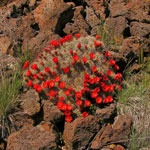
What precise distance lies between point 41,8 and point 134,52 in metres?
2.64

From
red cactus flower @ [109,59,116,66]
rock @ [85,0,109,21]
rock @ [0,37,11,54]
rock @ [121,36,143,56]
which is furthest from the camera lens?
rock @ [85,0,109,21]

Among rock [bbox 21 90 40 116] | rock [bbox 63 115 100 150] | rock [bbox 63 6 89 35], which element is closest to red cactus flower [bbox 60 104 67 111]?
rock [bbox 63 115 100 150]

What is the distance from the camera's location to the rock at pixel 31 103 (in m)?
4.12

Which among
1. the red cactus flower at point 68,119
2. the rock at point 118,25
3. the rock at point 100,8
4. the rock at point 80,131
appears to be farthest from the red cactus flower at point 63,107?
the rock at point 100,8

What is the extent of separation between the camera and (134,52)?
17.5ft

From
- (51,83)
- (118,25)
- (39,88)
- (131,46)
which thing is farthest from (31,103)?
(118,25)

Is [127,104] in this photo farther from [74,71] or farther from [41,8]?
[41,8]

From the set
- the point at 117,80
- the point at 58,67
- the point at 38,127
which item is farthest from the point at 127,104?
the point at 38,127

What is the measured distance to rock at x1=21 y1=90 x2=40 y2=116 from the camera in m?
4.12

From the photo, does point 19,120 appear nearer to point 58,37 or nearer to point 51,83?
point 51,83

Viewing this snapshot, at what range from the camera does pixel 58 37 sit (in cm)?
537

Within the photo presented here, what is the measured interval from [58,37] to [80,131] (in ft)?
7.89

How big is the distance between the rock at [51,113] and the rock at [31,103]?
0.15 metres

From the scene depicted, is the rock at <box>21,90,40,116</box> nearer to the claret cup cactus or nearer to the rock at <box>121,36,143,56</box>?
the claret cup cactus
